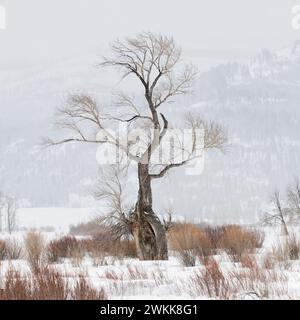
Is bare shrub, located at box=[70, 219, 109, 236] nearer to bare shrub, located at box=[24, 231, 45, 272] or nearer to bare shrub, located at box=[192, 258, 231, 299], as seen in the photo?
bare shrub, located at box=[24, 231, 45, 272]

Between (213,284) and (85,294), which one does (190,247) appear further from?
(85,294)

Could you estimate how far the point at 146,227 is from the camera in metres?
19.8

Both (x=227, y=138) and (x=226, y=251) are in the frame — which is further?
(x=227, y=138)

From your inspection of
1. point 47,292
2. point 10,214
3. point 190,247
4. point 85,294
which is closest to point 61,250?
point 190,247

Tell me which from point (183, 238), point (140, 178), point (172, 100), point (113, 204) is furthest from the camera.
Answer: point (113, 204)

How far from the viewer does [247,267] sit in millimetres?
9922

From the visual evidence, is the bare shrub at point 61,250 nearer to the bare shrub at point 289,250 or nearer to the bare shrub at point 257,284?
the bare shrub at point 289,250

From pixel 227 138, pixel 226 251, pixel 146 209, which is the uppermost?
Answer: pixel 227 138

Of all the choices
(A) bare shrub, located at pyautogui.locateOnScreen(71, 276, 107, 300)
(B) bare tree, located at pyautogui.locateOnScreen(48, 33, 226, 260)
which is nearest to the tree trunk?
(B) bare tree, located at pyautogui.locateOnScreen(48, 33, 226, 260)

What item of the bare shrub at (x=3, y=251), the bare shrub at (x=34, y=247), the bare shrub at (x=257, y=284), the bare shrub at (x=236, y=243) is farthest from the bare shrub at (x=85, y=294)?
the bare shrub at (x=3, y=251)
